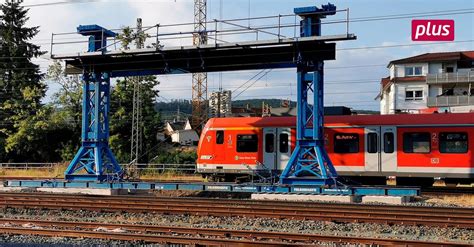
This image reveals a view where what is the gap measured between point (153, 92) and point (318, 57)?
32187mm

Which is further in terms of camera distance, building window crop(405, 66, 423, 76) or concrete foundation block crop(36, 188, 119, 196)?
building window crop(405, 66, 423, 76)

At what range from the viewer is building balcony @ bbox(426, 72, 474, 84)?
55438 mm

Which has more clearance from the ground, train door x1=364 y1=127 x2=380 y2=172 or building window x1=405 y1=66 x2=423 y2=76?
building window x1=405 y1=66 x2=423 y2=76

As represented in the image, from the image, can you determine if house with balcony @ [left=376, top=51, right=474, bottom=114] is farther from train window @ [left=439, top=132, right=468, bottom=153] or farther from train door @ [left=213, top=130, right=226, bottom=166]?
train door @ [left=213, top=130, right=226, bottom=166]

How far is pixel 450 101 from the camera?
174 feet

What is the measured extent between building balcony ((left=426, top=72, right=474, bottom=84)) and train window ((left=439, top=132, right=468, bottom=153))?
38.1 m

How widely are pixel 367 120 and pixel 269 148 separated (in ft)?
14.4

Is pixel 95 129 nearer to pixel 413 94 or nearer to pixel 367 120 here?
pixel 367 120

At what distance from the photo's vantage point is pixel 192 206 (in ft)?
51.6

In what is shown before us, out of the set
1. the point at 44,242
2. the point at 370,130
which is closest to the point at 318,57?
the point at 370,130

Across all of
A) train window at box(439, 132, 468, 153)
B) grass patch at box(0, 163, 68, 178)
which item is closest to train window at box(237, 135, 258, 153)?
train window at box(439, 132, 468, 153)

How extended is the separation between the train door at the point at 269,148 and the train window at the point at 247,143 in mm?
448

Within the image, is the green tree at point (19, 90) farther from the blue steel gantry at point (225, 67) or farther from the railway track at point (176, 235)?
the railway track at point (176, 235)

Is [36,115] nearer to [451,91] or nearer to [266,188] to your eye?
[266,188]
